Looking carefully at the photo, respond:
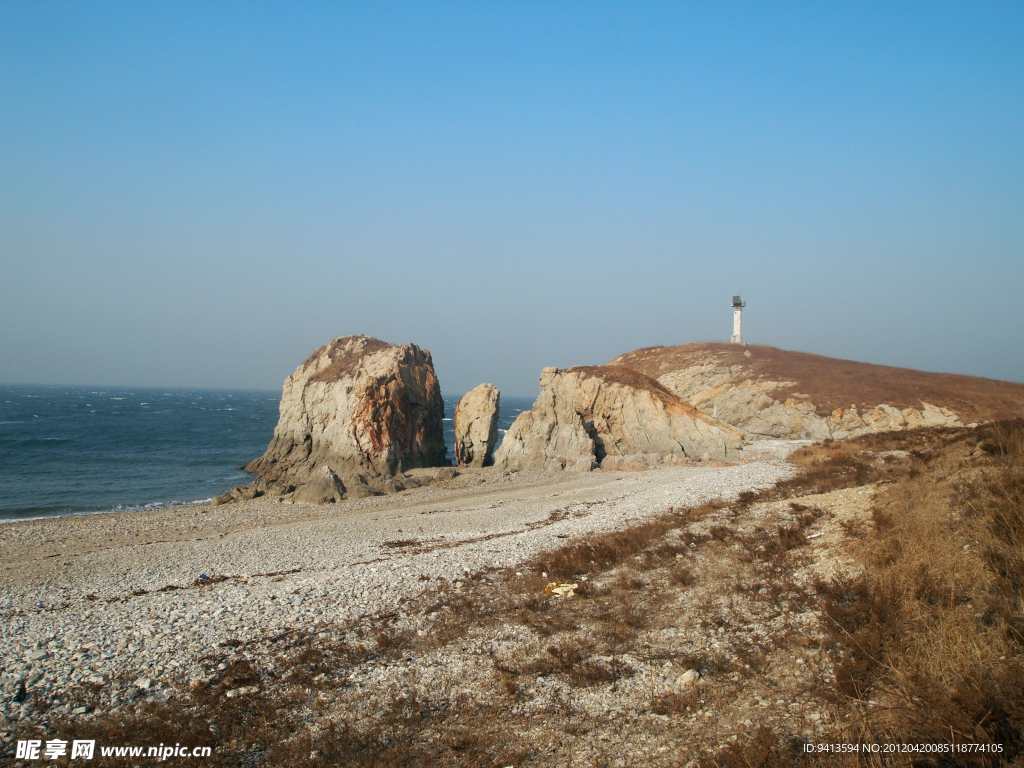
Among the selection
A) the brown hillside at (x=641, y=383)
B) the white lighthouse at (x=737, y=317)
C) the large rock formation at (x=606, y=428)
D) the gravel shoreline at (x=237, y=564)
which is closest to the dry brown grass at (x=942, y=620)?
the gravel shoreline at (x=237, y=564)

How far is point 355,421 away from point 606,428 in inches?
666

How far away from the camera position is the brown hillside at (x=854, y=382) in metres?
42.1

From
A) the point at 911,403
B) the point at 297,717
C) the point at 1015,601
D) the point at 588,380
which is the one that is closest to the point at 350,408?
the point at 588,380

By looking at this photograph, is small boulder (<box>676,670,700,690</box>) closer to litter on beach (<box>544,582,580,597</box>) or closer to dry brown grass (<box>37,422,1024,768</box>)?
dry brown grass (<box>37,422,1024,768</box>)

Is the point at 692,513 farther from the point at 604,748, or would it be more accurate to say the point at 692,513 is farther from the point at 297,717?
the point at 297,717

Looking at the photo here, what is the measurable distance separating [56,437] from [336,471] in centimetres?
3466

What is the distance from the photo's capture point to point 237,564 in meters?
15.1

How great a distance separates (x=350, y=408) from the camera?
35.7m

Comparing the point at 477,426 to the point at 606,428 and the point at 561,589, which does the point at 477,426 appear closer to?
the point at 606,428

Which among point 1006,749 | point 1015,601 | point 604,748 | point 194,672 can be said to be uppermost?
point 1015,601

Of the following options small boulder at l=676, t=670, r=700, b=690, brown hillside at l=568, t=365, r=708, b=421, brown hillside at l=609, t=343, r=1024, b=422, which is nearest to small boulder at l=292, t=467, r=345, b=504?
brown hillside at l=568, t=365, r=708, b=421

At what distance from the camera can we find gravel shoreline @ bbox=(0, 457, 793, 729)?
27.9 feet

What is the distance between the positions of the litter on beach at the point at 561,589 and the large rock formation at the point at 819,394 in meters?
38.6

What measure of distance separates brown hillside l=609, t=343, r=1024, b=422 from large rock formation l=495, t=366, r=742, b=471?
17042mm
